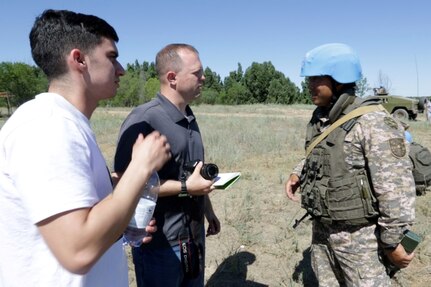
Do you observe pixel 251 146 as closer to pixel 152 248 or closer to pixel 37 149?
pixel 152 248

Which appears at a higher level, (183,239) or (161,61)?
(161,61)

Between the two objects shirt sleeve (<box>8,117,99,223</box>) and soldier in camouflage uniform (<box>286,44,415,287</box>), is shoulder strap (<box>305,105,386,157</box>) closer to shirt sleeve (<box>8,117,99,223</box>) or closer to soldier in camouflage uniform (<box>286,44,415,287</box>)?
soldier in camouflage uniform (<box>286,44,415,287</box>)

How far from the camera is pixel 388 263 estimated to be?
239cm

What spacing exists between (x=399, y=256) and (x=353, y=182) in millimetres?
524

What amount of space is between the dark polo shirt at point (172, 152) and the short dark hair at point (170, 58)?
291mm

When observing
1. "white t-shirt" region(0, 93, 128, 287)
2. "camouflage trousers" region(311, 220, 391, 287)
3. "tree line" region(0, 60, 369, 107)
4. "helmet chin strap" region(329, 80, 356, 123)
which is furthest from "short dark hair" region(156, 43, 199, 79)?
"tree line" region(0, 60, 369, 107)

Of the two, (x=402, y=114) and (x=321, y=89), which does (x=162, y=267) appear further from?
(x=402, y=114)

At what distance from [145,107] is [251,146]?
8.27 meters

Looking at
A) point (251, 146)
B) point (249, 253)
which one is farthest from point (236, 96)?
point (249, 253)

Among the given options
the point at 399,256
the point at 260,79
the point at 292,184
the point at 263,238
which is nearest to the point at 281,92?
the point at 260,79

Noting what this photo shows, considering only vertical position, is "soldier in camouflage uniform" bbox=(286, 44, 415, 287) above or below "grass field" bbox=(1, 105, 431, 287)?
above

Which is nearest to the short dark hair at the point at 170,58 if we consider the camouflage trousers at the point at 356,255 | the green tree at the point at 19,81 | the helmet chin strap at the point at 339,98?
the helmet chin strap at the point at 339,98

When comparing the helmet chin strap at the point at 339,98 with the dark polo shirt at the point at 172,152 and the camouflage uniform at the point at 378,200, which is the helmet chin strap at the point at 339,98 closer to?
the camouflage uniform at the point at 378,200

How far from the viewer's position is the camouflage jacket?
216cm
